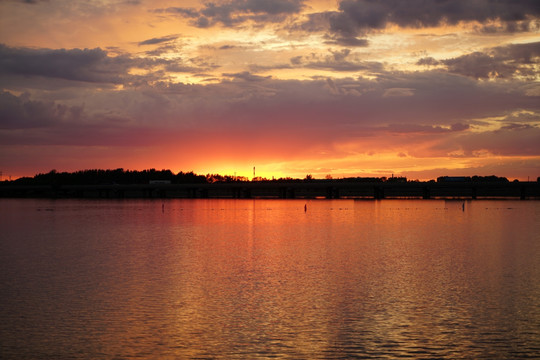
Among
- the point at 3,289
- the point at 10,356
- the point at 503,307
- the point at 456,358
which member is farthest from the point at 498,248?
the point at 10,356

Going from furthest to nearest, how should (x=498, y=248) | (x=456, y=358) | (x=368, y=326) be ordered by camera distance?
(x=498, y=248) → (x=368, y=326) → (x=456, y=358)

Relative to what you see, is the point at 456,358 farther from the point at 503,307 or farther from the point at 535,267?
the point at 535,267

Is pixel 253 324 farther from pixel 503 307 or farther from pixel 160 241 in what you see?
pixel 160 241

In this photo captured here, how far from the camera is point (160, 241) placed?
62594 millimetres

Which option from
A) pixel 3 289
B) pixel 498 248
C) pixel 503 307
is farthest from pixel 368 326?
pixel 498 248

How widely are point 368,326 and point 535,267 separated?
877 inches

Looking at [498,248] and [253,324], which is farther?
[498,248]

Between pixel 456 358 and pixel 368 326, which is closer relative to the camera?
pixel 456 358

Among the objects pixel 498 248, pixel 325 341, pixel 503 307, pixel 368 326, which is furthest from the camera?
pixel 498 248

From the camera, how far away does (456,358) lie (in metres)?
19.4

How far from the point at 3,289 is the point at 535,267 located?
112ft

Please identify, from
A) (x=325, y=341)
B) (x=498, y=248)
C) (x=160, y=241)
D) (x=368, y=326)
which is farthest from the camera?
(x=160, y=241)

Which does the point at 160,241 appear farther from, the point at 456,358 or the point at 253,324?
the point at 456,358

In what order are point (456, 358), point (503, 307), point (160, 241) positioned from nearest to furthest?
point (456, 358) < point (503, 307) < point (160, 241)
